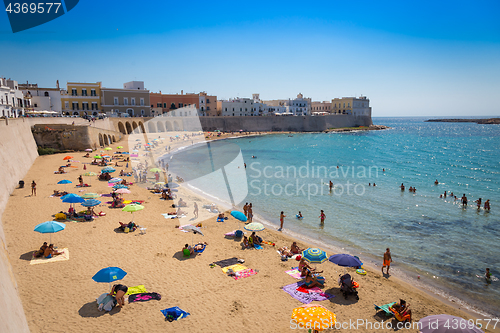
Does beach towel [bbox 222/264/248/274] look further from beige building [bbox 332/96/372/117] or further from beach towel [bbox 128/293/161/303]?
beige building [bbox 332/96/372/117]

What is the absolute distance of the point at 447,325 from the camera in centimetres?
621

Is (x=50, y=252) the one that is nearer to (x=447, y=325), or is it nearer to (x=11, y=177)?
(x=11, y=177)

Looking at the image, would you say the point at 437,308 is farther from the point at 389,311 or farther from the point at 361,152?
the point at 361,152

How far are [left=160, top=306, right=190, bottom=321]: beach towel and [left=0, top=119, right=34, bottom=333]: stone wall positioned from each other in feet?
9.64

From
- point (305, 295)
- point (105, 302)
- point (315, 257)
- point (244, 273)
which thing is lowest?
point (305, 295)

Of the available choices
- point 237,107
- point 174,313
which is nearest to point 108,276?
point 174,313

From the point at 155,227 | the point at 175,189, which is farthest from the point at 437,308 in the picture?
the point at 175,189

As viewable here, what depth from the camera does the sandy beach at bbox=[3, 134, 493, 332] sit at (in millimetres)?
7574

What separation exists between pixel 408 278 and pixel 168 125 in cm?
6048

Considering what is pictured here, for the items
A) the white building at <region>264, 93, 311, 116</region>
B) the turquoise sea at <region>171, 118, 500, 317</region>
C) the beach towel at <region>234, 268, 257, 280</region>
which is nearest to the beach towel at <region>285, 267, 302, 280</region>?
the beach towel at <region>234, 268, 257, 280</region>

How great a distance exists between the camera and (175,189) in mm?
20938

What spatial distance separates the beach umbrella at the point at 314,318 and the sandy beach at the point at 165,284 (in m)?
1.13

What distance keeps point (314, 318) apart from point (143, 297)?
15.4 feet

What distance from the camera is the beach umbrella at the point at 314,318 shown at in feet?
21.7
